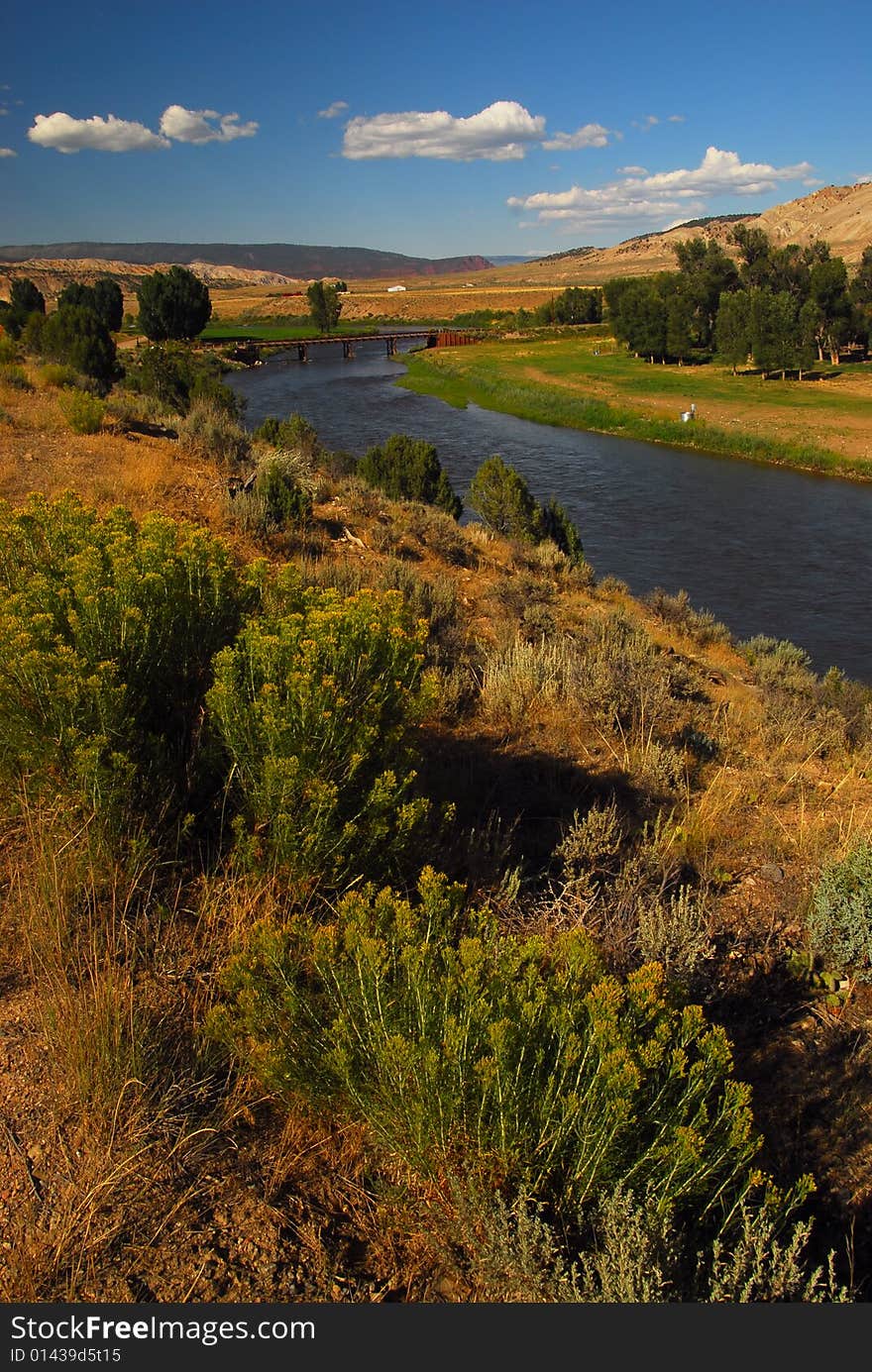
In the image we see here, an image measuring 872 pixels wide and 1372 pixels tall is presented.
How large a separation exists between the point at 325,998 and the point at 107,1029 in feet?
2.02

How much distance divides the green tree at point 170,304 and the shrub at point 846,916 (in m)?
47.4

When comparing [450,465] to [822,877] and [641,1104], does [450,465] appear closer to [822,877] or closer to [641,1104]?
[822,877]

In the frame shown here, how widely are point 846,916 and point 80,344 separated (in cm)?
2513

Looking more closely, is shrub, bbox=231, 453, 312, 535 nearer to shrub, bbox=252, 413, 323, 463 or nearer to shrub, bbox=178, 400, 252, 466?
shrub, bbox=178, 400, 252, 466

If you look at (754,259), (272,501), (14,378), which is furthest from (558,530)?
(754,259)

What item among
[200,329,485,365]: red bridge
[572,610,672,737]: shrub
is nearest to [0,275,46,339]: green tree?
[200,329,485,365]: red bridge

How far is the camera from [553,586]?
12.5 meters

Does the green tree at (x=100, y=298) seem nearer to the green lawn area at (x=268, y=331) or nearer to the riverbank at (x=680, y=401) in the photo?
the riverbank at (x=680, y=401)

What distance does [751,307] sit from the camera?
45.2 meters

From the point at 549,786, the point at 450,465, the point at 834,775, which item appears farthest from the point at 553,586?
the point at 450,465

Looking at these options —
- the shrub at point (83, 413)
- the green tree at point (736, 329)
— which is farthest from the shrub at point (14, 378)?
the green tree at point (736, 329)

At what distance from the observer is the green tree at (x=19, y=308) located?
3609 centimetres

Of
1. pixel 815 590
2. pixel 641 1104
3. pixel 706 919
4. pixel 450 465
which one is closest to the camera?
pixel 641 1104

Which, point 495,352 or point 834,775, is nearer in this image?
point 834,775
